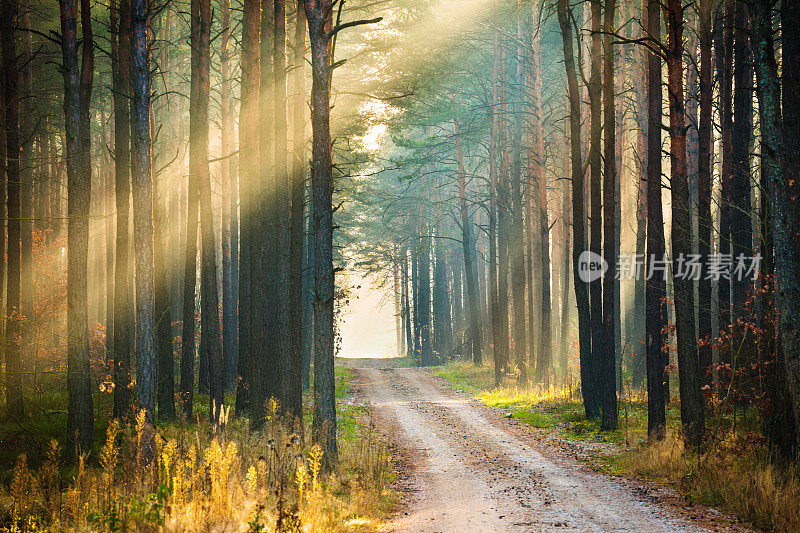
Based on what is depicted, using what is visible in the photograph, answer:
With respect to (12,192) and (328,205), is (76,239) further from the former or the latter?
(328,205)

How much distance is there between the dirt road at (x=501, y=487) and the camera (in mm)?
6941

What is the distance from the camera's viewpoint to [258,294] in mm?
13172

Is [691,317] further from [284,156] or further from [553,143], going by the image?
[553,143]

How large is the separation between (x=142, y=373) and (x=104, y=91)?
20316mm

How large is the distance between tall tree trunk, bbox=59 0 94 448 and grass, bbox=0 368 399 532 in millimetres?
1091

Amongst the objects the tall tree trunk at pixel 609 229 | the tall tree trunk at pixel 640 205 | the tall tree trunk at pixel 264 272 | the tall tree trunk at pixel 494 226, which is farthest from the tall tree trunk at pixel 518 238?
the tall tree trunk at pixel 264 272

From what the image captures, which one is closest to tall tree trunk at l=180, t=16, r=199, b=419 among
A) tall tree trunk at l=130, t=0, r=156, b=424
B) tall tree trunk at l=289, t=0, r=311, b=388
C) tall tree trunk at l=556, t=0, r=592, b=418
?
tall tree trunk at l=289, t=0, r=311, b=388

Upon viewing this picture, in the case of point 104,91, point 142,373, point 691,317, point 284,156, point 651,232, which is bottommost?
point 142,373

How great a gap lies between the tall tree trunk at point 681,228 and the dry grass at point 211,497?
5129mm

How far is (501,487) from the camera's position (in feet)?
29.0

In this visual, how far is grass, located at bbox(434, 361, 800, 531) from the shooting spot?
22.5 ft

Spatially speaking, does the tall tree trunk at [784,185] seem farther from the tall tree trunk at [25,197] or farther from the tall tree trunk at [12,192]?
the tall tree trunk at [25,197]

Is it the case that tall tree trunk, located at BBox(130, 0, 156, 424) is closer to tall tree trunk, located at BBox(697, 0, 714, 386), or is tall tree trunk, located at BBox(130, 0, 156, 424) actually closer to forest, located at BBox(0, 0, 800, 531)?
forest, located at BBox(0, 0, 800, 531)

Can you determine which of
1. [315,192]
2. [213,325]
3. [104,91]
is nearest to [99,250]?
[104,91]
